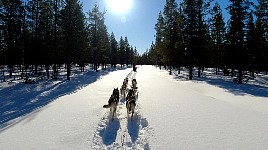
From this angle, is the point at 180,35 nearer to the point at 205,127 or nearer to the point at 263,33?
the point at 263,33

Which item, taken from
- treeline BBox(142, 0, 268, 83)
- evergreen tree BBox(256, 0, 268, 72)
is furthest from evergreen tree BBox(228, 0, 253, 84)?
evergreen tree BBox(256, 0, 268, 72)

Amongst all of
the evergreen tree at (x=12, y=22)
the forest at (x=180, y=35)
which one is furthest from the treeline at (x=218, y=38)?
the evergreen tree at (x=12, y=22)

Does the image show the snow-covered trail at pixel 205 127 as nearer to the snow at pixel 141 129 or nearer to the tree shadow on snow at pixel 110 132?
the snow at pixel 141 129

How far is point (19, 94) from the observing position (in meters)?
19.7

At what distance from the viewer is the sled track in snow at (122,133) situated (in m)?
6.93

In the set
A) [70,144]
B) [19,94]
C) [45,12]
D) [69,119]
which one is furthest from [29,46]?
[70,144]

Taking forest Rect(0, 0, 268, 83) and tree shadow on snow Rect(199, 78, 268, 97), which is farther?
forest Rect(0, 0, 268, 83)

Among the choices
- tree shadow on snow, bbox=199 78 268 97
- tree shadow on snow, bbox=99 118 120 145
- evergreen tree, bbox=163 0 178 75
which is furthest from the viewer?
evergreen tree, bbox=163 0 178 75

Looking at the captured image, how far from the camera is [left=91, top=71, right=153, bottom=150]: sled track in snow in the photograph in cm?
693

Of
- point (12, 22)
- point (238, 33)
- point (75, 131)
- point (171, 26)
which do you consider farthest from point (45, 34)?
point (75, 131)

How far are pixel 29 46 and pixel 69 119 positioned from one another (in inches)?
1544

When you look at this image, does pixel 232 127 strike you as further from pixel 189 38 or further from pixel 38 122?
pixel 189 38

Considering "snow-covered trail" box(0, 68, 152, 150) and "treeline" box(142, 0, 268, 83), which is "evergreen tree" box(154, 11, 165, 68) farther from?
"snow-covered trail" box(0, 68, 152, 150)

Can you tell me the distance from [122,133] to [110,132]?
16.5 inches
